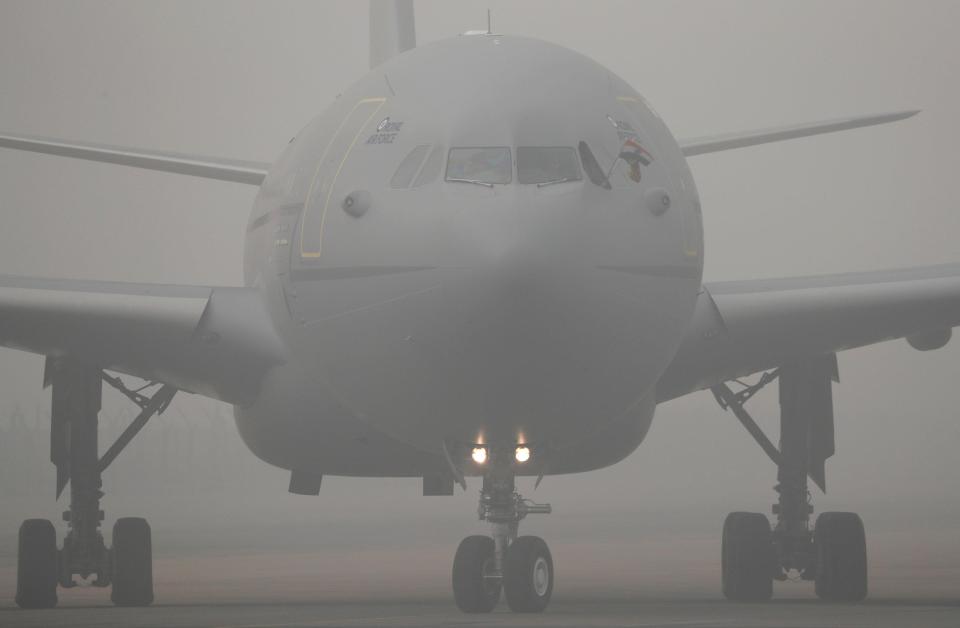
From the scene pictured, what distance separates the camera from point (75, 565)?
20.7m

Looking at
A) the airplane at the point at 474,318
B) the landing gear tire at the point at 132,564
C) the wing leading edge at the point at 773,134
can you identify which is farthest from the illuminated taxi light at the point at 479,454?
the landing gear tire at the point at 132,564

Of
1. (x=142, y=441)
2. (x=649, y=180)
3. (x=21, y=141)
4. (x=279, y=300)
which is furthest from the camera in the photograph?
(x=142, y=441)

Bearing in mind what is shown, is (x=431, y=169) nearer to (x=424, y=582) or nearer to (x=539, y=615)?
(x=539, y=615)

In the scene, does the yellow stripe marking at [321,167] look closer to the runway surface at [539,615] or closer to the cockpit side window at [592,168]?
the cockpit side window at [592,168]

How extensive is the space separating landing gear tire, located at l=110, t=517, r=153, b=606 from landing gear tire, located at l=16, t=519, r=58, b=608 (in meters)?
0.62

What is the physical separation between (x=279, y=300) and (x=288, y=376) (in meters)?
1.89

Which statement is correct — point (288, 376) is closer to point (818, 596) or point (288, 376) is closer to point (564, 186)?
point (564, 186)

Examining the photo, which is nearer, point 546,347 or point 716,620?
point 546,347

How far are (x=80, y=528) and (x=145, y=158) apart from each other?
386 centimetres

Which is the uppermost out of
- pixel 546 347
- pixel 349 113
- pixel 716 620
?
pixel 349 113

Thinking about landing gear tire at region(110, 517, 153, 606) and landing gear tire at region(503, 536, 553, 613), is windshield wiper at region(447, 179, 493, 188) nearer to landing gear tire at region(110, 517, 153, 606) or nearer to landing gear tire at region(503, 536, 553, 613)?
landing gear tire at region(503, 536, 553, 613)

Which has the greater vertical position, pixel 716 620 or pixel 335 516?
pixel 335 516

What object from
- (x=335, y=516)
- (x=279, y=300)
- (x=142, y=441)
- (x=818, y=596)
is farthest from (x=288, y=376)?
(x=142, y=441)

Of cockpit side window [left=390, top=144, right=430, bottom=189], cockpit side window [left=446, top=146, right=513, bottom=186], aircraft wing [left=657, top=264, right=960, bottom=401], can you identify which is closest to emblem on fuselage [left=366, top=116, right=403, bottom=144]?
cockpit side window [left=390, top=144, right=430, bottom=189]
